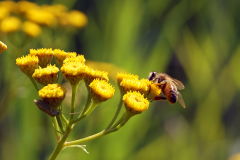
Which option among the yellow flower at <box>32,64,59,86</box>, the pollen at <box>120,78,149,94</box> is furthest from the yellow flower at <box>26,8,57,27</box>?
the pollen at <box>120,78,149,94</box>

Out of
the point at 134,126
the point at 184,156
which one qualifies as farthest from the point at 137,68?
the point at 184,156

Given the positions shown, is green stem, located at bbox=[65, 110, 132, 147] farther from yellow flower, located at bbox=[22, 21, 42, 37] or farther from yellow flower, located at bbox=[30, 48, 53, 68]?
yellow flower, located at bbox=[22, 21, 42, 37]

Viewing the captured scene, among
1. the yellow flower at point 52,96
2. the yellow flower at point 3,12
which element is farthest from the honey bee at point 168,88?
the yellow flower at point 3,12

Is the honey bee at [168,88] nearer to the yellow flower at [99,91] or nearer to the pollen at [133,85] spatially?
the pollen at [133,85]

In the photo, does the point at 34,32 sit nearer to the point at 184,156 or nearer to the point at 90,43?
the point at 90,43

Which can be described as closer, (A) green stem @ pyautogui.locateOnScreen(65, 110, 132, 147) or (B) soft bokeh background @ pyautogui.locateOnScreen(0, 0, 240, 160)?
(A) green stem @ pyautogui.locateOnScreen(65, 110, 132, 147)

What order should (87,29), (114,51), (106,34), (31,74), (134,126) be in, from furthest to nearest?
1. (87,29)
2. (106,34)
3. (114,51)
4. (134,126)
5. (31,74)

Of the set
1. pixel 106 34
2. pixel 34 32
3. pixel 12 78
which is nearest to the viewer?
pixel 12 78
